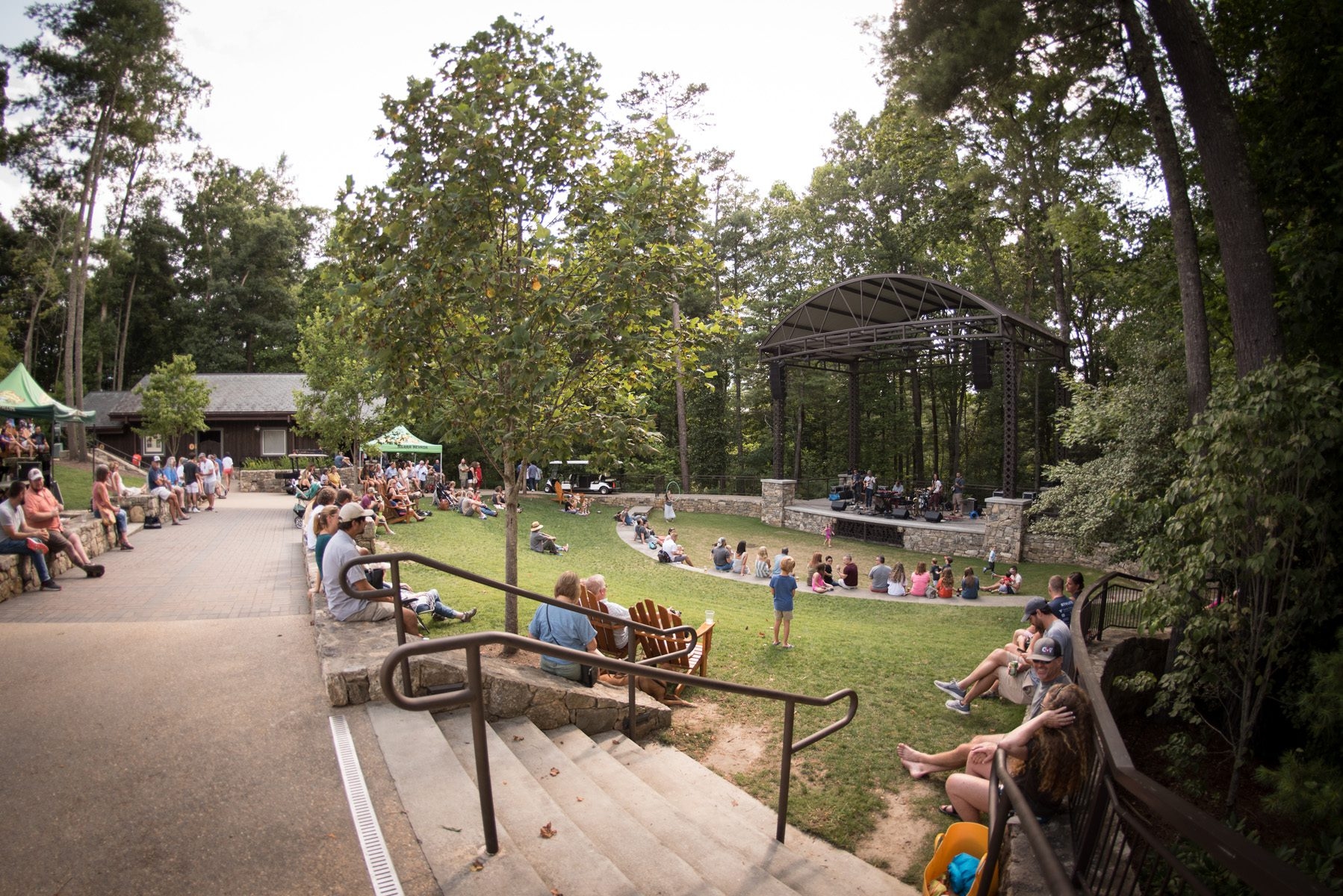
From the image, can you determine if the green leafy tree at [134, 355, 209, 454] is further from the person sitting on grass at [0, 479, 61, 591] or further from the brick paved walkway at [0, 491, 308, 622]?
the person sitting on grass at [0, 479, 61, 591]

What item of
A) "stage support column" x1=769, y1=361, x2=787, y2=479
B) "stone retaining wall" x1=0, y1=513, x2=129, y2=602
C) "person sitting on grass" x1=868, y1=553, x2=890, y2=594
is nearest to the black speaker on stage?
"person sitting on grass" x1=868, y1=553, x2=890, y2=594

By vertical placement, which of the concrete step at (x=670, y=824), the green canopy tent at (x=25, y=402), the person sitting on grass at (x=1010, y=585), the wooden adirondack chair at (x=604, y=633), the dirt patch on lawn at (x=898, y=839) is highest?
the green canopy tent at (x=25, y=402)

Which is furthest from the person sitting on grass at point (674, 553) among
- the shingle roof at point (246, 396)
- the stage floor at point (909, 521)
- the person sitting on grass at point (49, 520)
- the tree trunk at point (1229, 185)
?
the shingle roof at point (246, 396)

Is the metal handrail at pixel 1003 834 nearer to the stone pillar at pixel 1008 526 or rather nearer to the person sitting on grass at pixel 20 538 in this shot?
the person sitting on grass at pixel 20 538

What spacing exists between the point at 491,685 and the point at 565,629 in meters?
1.03

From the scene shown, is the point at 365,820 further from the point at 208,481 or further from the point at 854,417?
the point at 854,417

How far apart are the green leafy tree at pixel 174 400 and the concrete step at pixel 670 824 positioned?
24.2 meters

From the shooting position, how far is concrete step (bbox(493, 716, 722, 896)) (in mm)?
3225

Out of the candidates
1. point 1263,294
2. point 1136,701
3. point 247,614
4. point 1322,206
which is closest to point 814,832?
point 1136,701

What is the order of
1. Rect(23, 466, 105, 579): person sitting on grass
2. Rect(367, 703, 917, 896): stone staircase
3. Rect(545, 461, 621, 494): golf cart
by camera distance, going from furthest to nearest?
Rect(545, 461, 621, 494): golf cart
Rect(23, 466, 105, 579): person sitting on grass
Rect(367, 703, 917, 896): stone staircase

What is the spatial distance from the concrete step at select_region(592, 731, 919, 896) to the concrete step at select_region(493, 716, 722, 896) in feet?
1.50

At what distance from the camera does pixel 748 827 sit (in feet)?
14.6

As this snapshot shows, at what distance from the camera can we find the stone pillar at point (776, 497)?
2552cm

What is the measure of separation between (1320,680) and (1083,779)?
2704 mm
